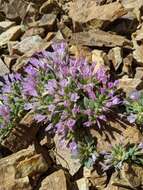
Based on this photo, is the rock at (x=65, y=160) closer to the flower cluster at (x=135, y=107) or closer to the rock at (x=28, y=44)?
the flower cluster at (x=135, y=107)

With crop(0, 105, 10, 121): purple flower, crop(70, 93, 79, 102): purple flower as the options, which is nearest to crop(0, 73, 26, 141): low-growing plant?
crop(0, 105, 10, 121): purple flower

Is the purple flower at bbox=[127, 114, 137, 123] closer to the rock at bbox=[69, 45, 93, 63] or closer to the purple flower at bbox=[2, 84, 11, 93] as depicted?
the rock at bbox=[69, 45, 93, 63]

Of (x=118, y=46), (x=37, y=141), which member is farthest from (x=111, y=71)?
(x=37, y=141)

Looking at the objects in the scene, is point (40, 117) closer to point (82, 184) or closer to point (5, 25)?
point (82, 184)

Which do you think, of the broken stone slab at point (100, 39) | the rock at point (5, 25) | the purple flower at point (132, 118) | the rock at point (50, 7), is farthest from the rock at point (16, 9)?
the purple flower at point (132, 118)

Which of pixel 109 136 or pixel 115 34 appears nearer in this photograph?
pixel 109 136

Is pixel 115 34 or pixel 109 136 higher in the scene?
pixel 115 34

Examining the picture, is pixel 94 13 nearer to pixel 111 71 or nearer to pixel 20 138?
pixel 111 71

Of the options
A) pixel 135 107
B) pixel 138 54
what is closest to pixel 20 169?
pixel 135 107
